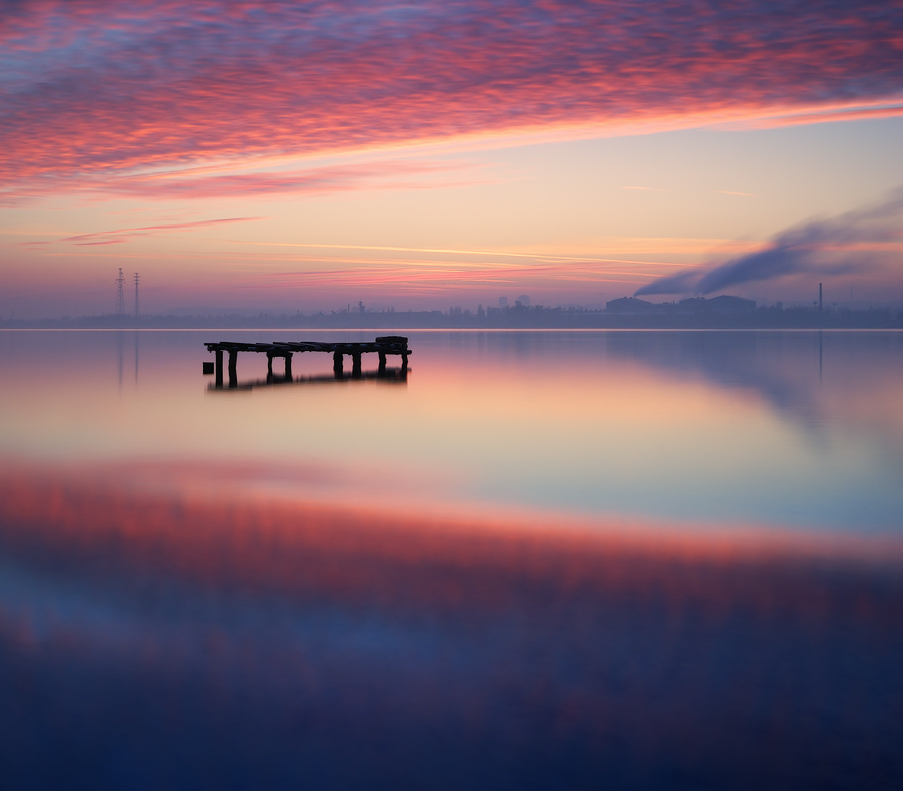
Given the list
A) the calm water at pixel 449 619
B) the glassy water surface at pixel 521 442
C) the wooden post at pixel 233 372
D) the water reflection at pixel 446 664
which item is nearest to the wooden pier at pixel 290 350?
the wooden post at pixel 233 372

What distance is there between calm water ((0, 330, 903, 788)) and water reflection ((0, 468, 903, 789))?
24 mm

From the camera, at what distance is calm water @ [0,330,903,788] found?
482 cm

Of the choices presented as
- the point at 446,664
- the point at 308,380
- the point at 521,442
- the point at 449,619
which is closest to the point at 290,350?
the point at 308,380

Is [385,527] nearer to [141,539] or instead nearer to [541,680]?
[141,539]

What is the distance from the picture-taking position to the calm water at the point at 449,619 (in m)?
4.82

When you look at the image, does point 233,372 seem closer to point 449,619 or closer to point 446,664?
point 449,619

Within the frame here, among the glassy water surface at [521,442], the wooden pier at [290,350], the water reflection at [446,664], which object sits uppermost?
the wooden pier at [290,350]

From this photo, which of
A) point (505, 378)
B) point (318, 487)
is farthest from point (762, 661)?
point (505, 378)

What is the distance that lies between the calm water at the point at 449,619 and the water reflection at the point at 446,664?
0.08 ft

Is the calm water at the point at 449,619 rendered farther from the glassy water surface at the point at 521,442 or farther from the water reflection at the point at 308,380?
the water reflection at the point at 308,380

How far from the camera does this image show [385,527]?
9977 mm

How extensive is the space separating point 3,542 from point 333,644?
16.5ft

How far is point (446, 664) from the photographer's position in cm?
590

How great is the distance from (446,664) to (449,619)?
33.1 inches
